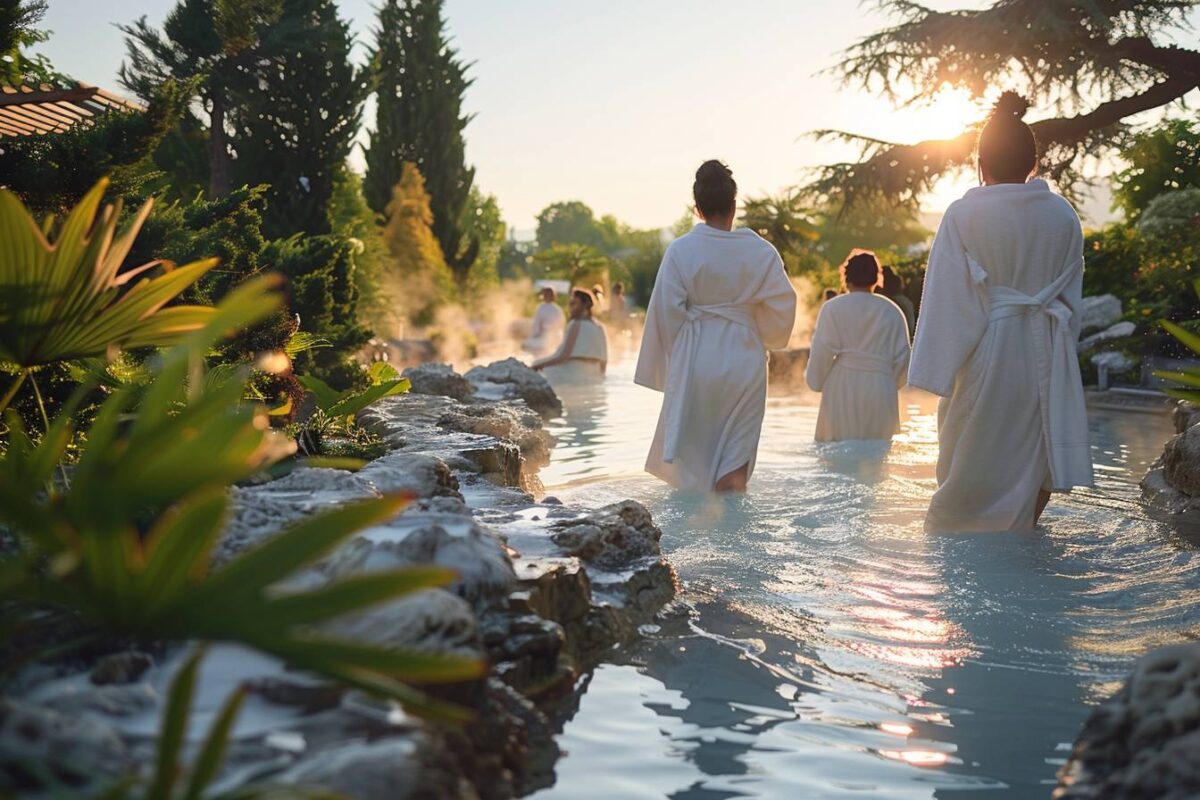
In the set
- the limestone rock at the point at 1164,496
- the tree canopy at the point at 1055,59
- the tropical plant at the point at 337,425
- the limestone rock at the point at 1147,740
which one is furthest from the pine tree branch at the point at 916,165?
the limestone rock at the point at 1147,740

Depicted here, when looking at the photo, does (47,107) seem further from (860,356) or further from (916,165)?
(916,165)

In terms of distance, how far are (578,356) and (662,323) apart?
8.76 m

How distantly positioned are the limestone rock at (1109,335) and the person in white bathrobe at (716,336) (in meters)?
9.61

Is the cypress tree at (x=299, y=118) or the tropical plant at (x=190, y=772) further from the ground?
the cypress tree at (x=299, y=118)

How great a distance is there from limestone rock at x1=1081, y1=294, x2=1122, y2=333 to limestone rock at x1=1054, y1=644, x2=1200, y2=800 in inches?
594

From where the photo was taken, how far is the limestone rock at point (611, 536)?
4.33 m

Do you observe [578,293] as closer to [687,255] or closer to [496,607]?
[687,255]

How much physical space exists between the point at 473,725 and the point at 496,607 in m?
0.58

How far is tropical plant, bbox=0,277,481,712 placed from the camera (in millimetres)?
1966

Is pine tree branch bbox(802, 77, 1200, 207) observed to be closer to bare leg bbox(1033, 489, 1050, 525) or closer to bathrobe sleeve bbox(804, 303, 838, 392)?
bathrobe sleeve bbox(804, 303, 838, 392)

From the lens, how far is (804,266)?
35.7m

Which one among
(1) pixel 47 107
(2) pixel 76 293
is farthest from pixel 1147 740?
(1) pixel 47 107

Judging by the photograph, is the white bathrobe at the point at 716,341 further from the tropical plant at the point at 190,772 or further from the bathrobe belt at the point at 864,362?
the tropical plant at the point at 190,772

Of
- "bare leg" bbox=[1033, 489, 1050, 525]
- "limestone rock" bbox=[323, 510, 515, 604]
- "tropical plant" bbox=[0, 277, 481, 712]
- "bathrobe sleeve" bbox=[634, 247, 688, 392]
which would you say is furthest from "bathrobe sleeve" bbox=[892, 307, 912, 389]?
"tropical plant" bbox=[0, 277, 481, 712]
